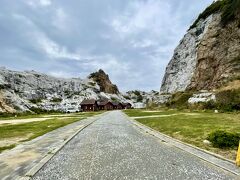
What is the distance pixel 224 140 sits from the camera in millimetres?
13195

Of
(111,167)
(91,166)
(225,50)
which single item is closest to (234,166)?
(111,167)

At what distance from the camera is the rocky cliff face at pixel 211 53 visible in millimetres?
58625

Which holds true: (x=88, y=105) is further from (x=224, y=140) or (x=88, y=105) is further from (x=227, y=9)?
(x=224, y=140)

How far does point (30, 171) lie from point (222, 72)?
57145 mm

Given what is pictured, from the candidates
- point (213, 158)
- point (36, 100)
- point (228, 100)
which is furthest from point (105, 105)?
point (213, 158)

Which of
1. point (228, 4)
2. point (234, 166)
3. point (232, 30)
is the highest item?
point (228, 4)

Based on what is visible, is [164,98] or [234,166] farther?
[164,98]

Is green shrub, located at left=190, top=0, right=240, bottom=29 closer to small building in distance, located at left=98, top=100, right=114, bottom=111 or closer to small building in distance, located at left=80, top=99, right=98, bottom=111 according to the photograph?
small building in distance, located at left=80, top=99, right=98, bottom=111

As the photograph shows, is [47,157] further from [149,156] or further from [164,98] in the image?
[164,98]

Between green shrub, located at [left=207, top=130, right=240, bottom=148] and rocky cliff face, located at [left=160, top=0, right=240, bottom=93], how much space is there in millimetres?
41259

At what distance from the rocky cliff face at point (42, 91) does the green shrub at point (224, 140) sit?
93719 mm

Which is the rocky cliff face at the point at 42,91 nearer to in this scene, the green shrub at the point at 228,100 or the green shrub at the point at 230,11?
the green shrub at the point at 228,100

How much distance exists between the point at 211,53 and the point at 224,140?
5765 centimetres

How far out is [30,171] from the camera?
8836 millimetres
